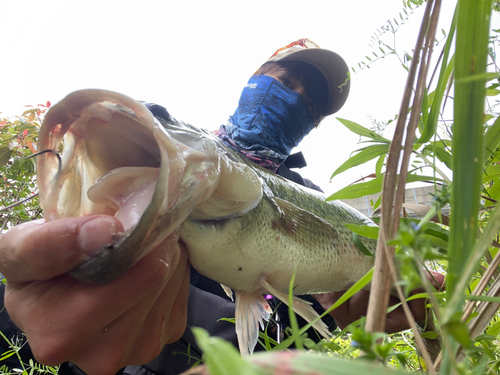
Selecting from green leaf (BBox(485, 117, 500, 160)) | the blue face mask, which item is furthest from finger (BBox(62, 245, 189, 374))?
the blue face mask

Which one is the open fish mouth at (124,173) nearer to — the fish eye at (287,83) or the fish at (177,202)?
the fish at (177,202)

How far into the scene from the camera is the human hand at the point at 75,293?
581 millimetres

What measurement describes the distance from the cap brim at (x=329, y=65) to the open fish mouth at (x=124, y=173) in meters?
1.90

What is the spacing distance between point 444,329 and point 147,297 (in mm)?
693

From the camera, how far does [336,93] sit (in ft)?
8.86

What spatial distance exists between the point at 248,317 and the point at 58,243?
26.0 inches

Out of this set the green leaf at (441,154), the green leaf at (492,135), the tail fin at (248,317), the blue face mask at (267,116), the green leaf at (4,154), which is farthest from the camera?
the blue face mask at (267,116)

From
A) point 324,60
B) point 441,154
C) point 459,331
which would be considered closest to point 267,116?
point 324,60

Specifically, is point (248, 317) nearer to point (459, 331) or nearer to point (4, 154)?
point (459, 331)

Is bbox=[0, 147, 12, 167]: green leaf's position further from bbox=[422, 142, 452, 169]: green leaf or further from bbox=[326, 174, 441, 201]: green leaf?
bbox=[422, 142, 452, 169]: green leaf

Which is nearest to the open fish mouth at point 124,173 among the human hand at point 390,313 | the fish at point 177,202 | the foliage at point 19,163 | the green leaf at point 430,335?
the fish at point 177,202

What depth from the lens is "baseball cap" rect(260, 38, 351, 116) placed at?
2.38m

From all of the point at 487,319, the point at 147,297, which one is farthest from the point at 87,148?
the point at 487,319

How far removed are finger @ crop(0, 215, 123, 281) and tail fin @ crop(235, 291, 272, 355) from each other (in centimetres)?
55
